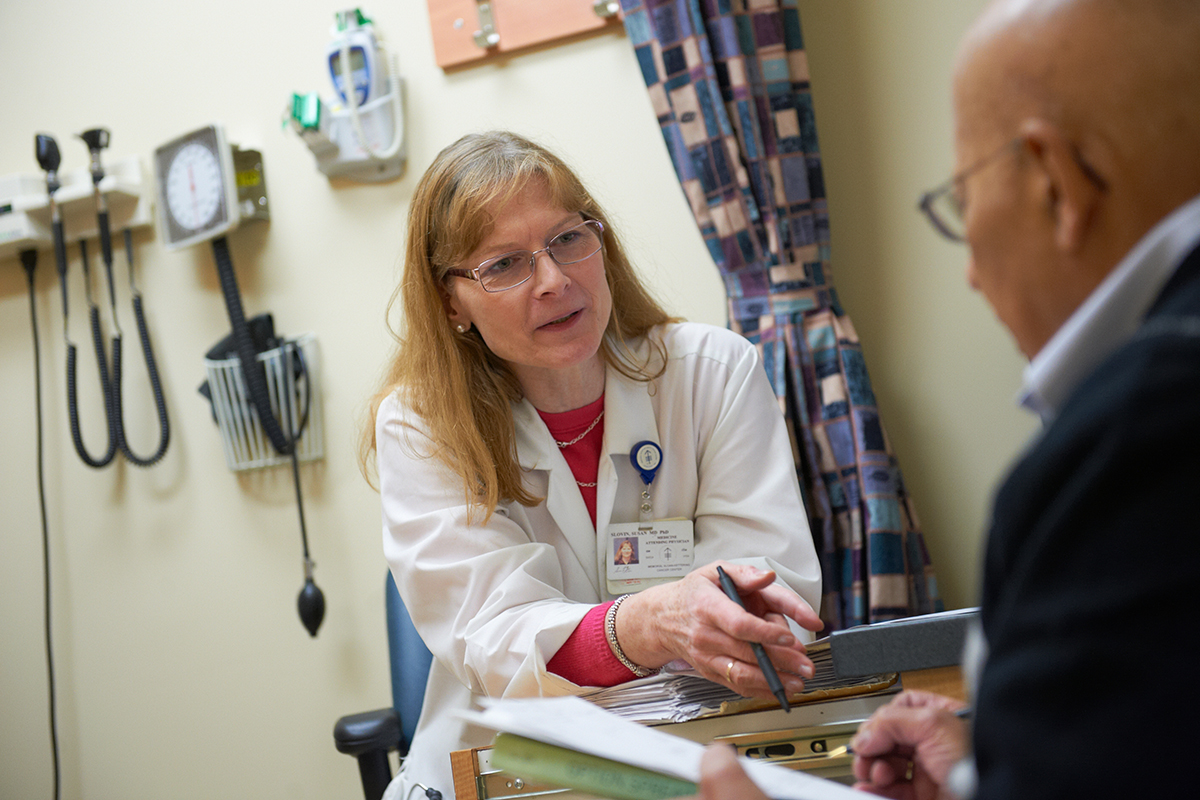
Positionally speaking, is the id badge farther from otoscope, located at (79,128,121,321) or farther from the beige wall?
otoscope, located at (79,128,121,321)

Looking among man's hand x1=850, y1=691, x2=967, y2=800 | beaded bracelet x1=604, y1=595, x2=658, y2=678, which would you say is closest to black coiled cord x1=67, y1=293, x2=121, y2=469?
beaded bracelet x1=604, y1=595, x2=658, y2=678

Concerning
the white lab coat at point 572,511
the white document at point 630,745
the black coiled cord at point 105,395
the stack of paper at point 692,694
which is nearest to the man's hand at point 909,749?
the white document at point 630,745

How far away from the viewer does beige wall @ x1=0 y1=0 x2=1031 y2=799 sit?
1.95 metres

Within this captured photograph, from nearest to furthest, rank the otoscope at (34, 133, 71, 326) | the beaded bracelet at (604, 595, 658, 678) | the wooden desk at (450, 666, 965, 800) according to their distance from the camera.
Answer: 1. the wooden desk at (450, 666, 965, 800)
2. the beaded bracelet at (604, 595, 658, 678)
3. the otoscope at (34, 133, 71, 326)

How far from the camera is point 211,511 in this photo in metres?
2.57

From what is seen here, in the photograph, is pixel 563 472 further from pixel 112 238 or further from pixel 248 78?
pixel 112 238

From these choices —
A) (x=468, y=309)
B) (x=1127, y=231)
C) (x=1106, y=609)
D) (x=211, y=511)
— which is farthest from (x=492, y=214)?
(x=211, y=511)

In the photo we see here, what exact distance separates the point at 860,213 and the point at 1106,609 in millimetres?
1684

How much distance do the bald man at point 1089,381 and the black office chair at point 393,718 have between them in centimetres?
113

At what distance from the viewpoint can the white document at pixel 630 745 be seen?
2.04 ft

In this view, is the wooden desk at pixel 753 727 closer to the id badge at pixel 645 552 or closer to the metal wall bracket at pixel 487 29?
the id badge at pixel 645 552

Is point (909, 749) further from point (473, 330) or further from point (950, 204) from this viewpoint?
point (473, 330)

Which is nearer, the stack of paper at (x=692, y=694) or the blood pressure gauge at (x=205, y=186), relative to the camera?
the stack of paper at (x=692, y=694)

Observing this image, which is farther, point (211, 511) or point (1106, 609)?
point (211, 511)
